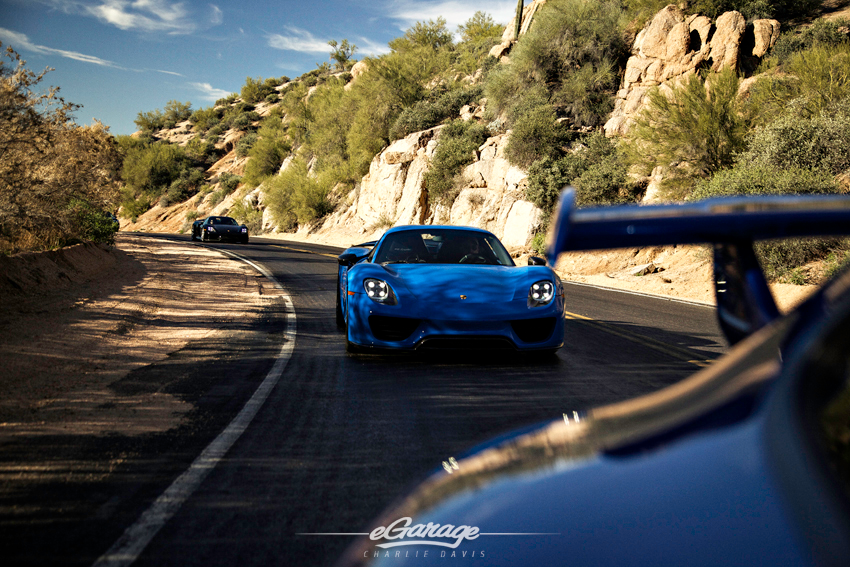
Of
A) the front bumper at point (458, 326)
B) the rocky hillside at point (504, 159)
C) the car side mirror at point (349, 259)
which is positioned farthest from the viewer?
the rocky hillside at point (504, 159)

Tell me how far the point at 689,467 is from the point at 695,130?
21493 millimetres

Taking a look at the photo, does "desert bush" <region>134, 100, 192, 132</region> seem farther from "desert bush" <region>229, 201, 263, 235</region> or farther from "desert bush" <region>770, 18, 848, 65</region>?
"desert bush" <region>770, 18, 848, 65</region>

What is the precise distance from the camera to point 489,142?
35.1 meters

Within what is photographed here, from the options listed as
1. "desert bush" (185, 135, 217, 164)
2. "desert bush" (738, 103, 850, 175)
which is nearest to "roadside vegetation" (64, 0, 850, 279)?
"desert bush" (738, 103, 850, 175)

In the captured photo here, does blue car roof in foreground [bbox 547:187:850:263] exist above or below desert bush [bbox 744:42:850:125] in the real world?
below

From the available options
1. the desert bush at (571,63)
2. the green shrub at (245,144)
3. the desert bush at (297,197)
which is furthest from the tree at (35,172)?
the green shrub at (245,144)

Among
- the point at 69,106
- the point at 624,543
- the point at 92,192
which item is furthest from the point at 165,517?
the point at 92,192

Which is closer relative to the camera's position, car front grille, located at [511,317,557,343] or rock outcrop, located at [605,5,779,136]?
car front grille, located at [511,317,557,343]

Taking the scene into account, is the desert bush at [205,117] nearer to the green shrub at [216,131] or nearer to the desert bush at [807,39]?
the green shrub at [216,131]

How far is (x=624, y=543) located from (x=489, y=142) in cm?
3538

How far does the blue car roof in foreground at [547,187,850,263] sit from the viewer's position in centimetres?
118

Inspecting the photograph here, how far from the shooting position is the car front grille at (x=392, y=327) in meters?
5.97

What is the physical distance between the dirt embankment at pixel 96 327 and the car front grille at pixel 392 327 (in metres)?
1.97

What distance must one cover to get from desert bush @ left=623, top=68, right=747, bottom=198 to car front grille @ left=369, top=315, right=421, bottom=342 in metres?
17.3
